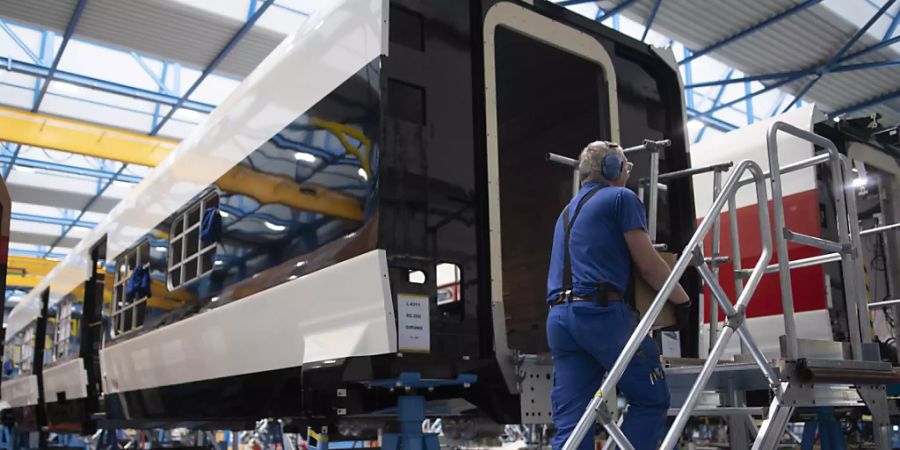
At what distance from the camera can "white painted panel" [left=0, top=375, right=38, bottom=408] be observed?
44.3ft

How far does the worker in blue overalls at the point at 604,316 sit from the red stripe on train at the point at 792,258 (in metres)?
2.95

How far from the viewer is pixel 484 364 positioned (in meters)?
4.09

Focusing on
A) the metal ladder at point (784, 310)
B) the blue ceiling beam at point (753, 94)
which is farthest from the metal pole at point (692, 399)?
the blue ceiling beam at point (753, 94)

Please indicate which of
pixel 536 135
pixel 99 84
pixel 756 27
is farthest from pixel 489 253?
pixel 99 84

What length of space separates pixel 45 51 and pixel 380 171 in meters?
12.5

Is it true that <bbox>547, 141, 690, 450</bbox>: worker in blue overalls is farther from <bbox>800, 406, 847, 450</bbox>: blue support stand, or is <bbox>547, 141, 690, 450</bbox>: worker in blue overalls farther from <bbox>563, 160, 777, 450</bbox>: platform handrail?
<bbox>800, 406, 847, 450</bbox>: blue support stand

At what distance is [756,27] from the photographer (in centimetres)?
1432

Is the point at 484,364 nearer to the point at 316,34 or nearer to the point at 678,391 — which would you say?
the point at 678,391

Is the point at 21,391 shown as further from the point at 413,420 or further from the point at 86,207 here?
the point at 413,420

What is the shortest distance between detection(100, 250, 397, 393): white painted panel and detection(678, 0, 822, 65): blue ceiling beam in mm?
11659

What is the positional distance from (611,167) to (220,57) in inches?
463

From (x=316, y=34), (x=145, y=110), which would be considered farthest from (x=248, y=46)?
(x=316, y=34)

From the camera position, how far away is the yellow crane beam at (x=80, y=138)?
49.3 feet

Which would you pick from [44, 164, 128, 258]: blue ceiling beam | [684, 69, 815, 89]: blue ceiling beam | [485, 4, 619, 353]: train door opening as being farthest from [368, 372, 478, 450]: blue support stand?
[44, 164, 128, 258]: blue ceiling beam
